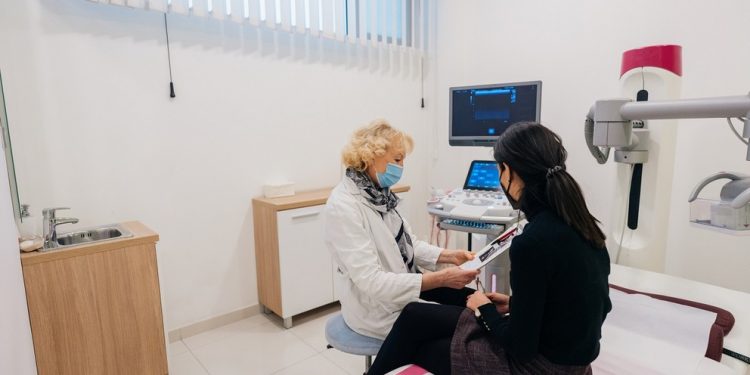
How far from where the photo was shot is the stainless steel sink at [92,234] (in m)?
2.07

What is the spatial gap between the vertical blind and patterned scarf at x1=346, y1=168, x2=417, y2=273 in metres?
1.52

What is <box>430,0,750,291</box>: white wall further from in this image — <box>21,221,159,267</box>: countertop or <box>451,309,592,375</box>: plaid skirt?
<box>21,221,159,267</box>: countertop

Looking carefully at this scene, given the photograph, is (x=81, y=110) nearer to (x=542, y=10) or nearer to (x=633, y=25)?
(x=542, y=10)

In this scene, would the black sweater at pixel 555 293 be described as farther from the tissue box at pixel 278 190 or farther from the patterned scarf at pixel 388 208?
the tissue box at pixel 278 190

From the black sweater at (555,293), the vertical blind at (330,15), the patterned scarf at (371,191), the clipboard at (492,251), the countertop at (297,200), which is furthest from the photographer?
the countertop at (297,200)

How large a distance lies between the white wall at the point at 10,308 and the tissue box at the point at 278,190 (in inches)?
53.8

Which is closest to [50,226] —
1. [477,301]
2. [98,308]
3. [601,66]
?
[98,308]

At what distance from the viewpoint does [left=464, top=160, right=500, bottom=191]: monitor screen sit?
104 inches

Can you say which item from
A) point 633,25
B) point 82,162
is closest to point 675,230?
point 633,25

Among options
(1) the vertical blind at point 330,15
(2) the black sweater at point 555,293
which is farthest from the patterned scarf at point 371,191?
(1) the vertical blind at point 330,15

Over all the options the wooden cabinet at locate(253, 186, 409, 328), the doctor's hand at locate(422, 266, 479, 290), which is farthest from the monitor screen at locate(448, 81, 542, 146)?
the doctor's hand at locate(422, 266, 479, 290)

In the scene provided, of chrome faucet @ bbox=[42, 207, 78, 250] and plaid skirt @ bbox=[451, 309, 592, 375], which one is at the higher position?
chrome faucet @ bbox=[42, 207, 78, 250]

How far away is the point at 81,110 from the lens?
2.16 m

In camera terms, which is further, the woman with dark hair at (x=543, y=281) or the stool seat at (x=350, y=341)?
the stool seat at (x=350, y=341)
